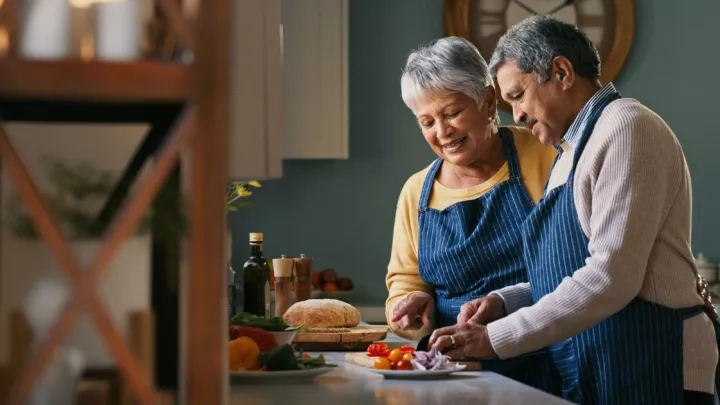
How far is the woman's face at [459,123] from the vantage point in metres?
2.52

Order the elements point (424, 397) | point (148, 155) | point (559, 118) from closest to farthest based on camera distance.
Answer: point (148, 155), point (424, 397), point (559, 118)

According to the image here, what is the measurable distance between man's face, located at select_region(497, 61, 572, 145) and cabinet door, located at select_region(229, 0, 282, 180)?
1.10 meters

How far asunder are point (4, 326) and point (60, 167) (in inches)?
5.4

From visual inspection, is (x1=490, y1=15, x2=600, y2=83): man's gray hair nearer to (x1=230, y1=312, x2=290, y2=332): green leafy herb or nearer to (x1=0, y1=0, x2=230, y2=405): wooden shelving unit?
(x1=230, y1=312, x2=290, y2=332): green leafy herb

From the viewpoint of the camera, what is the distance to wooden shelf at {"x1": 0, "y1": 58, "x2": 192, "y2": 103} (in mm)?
754

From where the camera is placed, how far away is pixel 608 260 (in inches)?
72.5

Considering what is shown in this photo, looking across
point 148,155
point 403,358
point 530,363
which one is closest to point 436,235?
point 530,363

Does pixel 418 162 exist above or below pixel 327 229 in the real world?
above

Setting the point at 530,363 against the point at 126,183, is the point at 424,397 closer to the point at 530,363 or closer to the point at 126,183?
the point at 530,363

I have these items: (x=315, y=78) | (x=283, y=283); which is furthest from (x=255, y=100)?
(x=315, y=78)

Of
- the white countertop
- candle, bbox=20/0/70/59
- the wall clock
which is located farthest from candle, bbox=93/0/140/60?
the wall clock

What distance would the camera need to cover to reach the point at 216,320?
0.79 metres

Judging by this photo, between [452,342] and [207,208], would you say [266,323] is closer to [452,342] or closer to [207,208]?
[452,342]

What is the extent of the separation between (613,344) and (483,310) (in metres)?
0.38
